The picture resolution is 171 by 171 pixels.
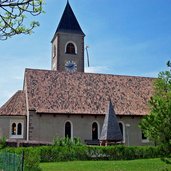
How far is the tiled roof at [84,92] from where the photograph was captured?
32188 mm

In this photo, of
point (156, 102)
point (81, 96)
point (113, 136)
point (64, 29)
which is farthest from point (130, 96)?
point (156, 102)

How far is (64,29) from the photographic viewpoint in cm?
4891

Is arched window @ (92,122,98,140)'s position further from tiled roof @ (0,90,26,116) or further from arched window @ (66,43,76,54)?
arched window @ (66,43,76,54)

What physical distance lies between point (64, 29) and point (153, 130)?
43408 mm

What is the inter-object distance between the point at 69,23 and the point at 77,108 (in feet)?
69.8

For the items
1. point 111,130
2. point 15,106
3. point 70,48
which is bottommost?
point 111,130

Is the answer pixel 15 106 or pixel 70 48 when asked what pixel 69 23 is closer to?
pixel 70 48

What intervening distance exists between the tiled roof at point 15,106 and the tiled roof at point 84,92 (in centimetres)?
161

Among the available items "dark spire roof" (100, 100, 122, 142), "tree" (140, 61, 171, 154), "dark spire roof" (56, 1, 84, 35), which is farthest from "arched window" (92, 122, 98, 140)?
"tree" (140, 61, 171, 154)

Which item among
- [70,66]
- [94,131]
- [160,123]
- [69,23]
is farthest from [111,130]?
[69,23]

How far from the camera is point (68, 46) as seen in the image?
4866 centimetres

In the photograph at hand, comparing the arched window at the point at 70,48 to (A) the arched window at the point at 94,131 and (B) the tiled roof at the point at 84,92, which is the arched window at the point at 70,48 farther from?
(A) the arched window at the point at 94,131

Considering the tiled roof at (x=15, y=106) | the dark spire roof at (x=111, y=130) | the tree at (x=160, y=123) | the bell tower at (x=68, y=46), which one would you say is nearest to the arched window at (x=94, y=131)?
the dark spire roof at (x=111, y=130)

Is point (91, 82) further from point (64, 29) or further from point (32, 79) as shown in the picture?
point (64, 29)
